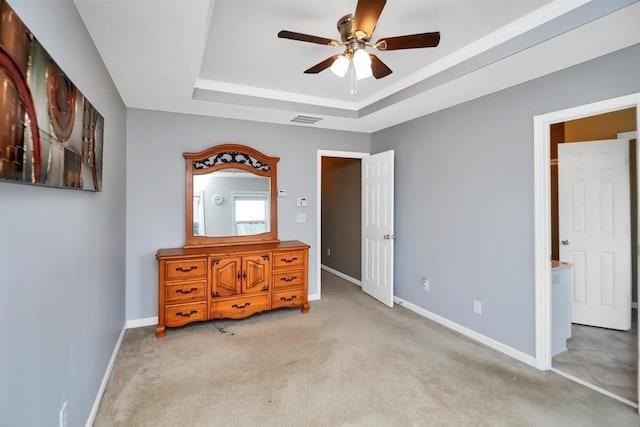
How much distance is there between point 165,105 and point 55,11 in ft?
6.47

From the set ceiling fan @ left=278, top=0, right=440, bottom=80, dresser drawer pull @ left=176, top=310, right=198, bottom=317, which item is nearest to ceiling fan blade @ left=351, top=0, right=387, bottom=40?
ceiling fan @ left=278, top=0, right=440, bottom=80

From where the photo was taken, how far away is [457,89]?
2795 millimetres

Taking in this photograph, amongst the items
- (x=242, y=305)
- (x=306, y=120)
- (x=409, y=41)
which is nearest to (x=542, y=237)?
(x=409, y=41)

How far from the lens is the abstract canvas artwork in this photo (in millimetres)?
904

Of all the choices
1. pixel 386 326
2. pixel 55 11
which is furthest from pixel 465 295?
pixel 55 11

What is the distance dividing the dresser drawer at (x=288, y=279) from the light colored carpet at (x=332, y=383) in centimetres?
49

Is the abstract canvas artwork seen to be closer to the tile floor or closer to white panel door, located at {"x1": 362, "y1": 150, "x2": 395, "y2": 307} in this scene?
white panel door, located at {"x1": 362, "y1": 150, "x2": 395, "y2": 307}

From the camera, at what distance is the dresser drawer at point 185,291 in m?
3.12

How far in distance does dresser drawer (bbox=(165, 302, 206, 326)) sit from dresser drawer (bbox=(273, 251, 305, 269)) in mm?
898

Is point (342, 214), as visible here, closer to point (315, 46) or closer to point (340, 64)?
point (315, 46)

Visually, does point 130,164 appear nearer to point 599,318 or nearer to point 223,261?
point 223,261

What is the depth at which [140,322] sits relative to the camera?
11.0 feet

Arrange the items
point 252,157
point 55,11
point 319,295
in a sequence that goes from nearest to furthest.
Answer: point 55,11, point 252,157, point 319,295

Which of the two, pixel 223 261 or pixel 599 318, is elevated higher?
pixel 223 261
